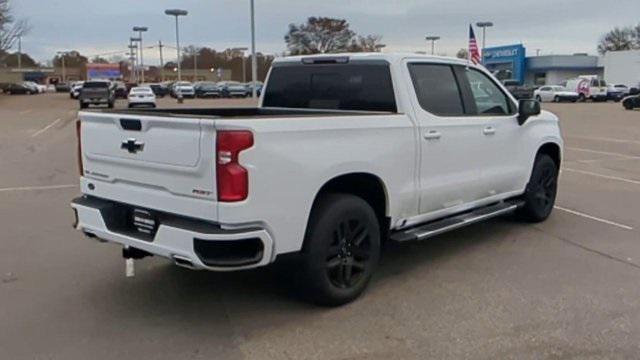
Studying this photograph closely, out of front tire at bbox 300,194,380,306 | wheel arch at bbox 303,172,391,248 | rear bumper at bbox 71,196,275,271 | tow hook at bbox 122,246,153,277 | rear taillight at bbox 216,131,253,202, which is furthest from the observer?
tow hook at bbox 122,246,153,277

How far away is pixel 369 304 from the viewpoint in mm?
4750

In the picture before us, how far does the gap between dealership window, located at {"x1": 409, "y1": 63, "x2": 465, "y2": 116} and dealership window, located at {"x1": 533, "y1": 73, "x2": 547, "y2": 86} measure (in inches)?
3123

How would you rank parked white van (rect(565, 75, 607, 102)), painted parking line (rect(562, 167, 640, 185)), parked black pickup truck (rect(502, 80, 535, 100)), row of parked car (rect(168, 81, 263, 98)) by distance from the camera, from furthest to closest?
row of parked car (rect(168, 81, 263, 98)), parked white van (rect(565, 75, 607, 102)), painted parking line (rect(562, 167, 640, 185)), parked black pickup truck (rect(502, 80, 535, 100))

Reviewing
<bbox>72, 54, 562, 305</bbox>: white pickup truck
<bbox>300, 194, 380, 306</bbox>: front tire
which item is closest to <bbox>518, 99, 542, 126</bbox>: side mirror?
<bbox>72, 54, 562, 305</bbox>: white pickup truck

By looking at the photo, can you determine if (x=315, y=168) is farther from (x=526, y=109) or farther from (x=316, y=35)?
(x=316, y=35)

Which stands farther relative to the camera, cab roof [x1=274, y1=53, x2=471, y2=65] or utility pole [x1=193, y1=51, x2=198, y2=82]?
utility pole [x1=193, y1=51, x2=198, y2=82]

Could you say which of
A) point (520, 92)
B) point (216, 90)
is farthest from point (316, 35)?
point (520, 92)

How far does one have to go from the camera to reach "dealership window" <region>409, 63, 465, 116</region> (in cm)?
539

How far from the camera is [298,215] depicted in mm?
4207

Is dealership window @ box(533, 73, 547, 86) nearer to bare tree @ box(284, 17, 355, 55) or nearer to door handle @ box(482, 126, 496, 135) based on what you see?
bare tree @ box(284, 17, 355, 55)

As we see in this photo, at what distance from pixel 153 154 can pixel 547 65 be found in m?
80.0

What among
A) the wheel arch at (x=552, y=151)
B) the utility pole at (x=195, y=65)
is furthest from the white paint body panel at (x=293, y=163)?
the utility pole at (x=195, y=65)

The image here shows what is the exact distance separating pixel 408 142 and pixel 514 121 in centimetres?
205

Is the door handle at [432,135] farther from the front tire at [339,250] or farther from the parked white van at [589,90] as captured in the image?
the parked white van at [589,90]
